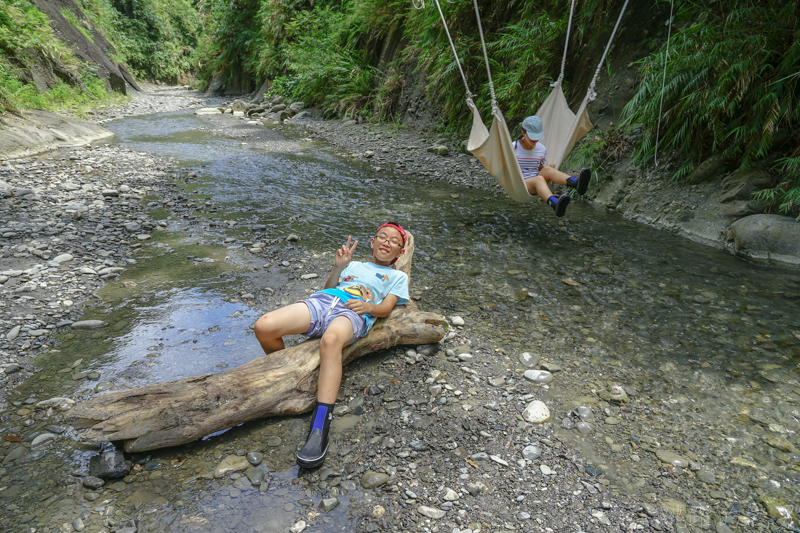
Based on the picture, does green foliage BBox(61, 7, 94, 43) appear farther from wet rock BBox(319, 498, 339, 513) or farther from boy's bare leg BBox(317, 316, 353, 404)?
wet rock BBox(319, 498, 339, 513)

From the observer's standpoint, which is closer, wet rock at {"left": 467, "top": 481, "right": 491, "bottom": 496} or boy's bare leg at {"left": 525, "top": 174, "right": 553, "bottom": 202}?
wet rock at {"left": 467, "top": 481, "right": 491, "bottom": 496}

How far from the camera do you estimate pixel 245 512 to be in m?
1.72

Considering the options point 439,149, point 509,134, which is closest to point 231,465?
point 509,134

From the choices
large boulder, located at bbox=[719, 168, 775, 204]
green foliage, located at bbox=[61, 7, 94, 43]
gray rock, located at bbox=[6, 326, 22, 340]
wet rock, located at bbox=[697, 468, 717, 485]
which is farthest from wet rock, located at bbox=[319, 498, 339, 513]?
green foliage, located at bbox=[61, 7, 94, 43]

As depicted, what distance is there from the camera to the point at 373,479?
1.87 m

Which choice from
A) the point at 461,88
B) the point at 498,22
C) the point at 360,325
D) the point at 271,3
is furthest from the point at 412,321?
the point at 271,3

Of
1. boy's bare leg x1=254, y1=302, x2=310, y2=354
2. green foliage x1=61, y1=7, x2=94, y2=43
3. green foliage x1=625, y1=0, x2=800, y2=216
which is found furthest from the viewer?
green foliage x1=61, y1=7, x2=94, y2=43

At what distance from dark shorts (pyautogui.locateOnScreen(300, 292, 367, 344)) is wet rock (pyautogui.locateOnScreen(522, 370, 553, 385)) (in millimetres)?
950

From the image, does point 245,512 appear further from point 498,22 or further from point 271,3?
point 271,3

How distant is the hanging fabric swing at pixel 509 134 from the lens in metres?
4.41

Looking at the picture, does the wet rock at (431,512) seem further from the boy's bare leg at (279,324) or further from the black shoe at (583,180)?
the black shoe at (583,180)

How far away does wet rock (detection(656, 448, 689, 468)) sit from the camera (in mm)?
1950

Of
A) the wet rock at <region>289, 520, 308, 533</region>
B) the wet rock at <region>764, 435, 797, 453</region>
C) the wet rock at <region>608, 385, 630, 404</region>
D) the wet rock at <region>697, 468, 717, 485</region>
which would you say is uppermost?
the wet rock at <region>764, 435, 797, 453</region>

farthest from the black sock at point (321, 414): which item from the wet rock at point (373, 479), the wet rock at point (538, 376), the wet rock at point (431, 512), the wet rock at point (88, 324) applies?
the wet rock at point (88, 324)
